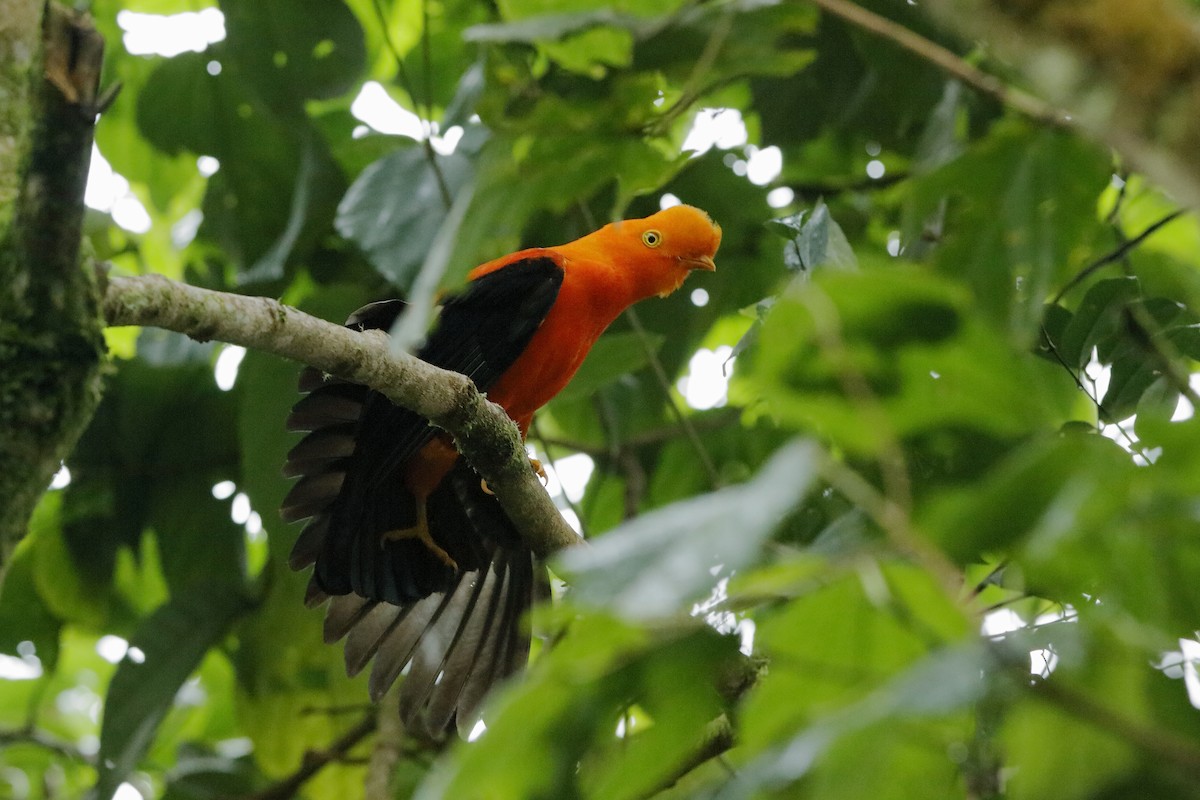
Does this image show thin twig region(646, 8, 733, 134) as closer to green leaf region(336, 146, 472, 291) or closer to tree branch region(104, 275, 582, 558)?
tree branch region(104, 275, 582, 558)

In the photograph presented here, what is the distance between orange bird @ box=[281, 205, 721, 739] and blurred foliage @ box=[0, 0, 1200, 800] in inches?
5.8

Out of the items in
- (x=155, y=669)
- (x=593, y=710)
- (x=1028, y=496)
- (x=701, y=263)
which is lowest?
(x=155, y=669)

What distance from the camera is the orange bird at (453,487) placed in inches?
138

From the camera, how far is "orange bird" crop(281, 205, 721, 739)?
11.5 ft

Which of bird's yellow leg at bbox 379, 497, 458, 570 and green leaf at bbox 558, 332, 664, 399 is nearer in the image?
green leaf at bbox 558, 332, 664, 399

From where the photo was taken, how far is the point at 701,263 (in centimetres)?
394

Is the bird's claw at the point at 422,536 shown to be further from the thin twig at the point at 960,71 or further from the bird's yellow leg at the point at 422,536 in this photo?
the thin twig at the point at 960,71

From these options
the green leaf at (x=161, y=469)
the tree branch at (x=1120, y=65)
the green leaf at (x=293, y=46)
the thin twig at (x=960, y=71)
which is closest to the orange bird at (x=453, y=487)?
the green leaf at (x=161, y=469)

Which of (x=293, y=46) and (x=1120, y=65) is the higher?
(x=1120, y=65)

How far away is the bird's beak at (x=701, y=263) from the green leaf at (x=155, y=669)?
6.04 ft

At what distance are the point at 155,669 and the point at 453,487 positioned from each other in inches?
42.2

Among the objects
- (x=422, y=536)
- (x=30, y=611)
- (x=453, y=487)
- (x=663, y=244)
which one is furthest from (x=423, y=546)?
(x=30, y=611)

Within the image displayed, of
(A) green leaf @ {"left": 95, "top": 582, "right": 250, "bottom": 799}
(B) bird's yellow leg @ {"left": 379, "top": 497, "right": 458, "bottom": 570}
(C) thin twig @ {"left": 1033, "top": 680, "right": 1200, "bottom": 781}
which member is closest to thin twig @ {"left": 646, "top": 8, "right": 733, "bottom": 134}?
(C) thin twig @ {"left": 1033, "top": 680, "right": 1200, "bottom": 781}

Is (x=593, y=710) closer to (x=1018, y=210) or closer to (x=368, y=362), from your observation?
(x=1018, y=210)
